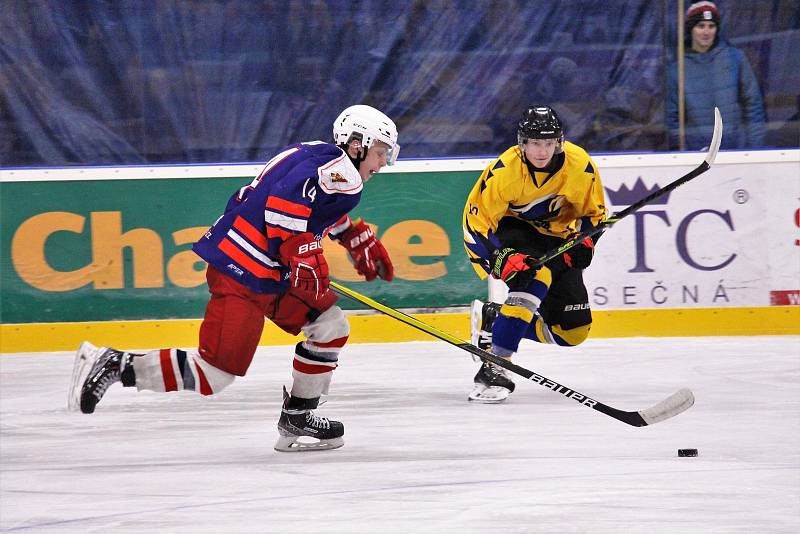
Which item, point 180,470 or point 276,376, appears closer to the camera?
point 180,470

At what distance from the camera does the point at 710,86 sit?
5.42 m

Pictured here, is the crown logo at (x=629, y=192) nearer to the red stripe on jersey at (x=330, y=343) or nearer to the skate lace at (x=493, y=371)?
the skate lace at (x=493, y=371)

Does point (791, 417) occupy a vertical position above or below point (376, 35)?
below

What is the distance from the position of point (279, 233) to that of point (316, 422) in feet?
1.94

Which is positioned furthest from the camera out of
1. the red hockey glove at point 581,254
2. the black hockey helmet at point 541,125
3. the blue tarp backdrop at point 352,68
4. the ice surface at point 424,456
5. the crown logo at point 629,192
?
the blue tarp backdrop at point 352,68

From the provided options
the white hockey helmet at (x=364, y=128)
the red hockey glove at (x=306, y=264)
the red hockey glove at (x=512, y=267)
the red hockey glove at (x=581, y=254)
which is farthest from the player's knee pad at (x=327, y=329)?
the red hockey glove at (x=581, y=254)

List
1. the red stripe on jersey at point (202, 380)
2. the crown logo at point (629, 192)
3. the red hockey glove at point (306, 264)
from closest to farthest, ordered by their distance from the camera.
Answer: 1. the red hockey glove at point (306, 264)
2. the red stripe on jersey at point (202, 380)
3. the crown logo at point (629, 192)

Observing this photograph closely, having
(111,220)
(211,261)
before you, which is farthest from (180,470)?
(111,220)

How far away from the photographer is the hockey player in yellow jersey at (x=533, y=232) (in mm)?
3816

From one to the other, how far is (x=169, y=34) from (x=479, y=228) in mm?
2184

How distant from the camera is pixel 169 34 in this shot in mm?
5410

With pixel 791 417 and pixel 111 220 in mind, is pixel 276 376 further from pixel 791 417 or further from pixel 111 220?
pixel 791 417

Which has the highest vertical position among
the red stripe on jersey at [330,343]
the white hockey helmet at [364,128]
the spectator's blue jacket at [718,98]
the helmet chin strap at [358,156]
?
the spectator's blue jacket at [718,98]

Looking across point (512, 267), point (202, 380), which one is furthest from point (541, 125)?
point (202, 380)
